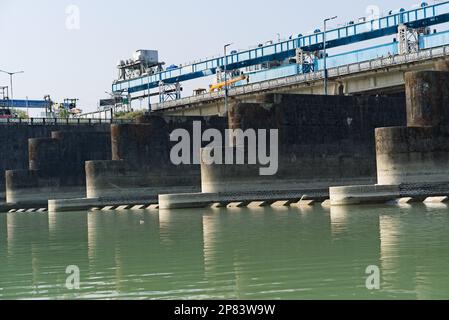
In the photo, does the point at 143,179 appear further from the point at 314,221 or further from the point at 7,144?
the point at 314,221

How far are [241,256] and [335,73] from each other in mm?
39827

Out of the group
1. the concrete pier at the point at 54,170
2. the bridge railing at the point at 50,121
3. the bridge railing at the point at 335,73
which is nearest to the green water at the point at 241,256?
the bridge railing at the point at 335,73

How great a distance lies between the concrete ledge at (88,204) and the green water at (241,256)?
15014 mm

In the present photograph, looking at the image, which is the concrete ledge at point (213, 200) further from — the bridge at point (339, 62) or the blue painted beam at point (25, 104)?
the blue painted beam at point (25, 104)

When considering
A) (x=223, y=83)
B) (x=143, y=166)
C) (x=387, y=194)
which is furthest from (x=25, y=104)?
(x=387, y=194)

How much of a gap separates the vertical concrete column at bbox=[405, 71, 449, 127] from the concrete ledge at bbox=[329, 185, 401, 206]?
3823 mm

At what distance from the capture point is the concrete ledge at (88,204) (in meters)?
52.1

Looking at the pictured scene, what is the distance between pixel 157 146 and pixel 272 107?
10674 mm

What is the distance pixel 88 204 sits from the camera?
5281 centimetres

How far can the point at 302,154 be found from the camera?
162 feet

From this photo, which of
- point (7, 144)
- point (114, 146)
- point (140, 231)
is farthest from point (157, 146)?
point (140, 231)

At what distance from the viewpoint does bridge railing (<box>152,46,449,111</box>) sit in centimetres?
5388

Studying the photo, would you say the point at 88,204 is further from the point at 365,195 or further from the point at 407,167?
the point at 407,167

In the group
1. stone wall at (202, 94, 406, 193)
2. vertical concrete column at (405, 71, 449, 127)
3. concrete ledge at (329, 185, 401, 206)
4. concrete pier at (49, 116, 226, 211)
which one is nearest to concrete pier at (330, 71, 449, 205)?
concrete ledge at (329, 185, 401, 206)
